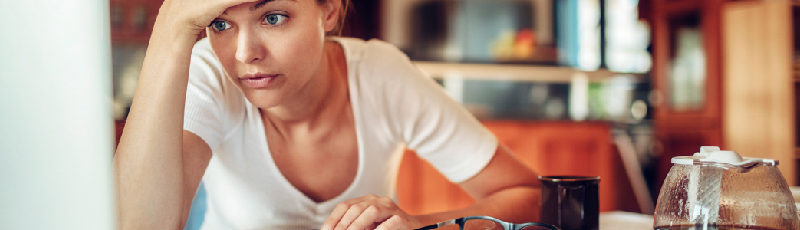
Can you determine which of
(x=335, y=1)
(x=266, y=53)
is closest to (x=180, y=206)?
(x=266, y=53)

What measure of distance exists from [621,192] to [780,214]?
7.81 ft

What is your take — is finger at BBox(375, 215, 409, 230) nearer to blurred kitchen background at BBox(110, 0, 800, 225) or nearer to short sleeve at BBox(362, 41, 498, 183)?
short sleeve at BBox(362, 41, 498, 183)

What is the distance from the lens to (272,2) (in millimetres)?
551

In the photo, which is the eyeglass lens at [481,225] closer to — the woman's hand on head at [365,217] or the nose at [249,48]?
the woman's hand on head at [365,217]

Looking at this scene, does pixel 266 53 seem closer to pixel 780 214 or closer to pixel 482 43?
pixel 780 214

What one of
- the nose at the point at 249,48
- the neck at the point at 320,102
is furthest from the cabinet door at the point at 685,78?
the nose at the point at 249,48

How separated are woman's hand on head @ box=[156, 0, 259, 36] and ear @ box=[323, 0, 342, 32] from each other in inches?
7.0

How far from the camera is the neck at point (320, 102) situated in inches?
27.8

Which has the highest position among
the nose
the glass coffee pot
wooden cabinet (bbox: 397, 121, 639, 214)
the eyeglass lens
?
the nose

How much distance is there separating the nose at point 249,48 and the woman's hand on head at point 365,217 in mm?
167

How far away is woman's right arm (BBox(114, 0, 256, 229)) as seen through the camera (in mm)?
490

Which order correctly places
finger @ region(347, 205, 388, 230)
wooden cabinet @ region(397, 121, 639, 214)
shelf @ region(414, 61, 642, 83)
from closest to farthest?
finger @ region(347, 205, 388, 230) → wooden cabinet @ region(397, 121, 639, 214) → shelf @ region(414, 61, 642, 83)

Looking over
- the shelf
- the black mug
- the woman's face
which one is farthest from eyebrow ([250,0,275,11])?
the shelf

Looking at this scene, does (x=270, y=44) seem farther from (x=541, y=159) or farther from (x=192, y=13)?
(x=541, y=159)
